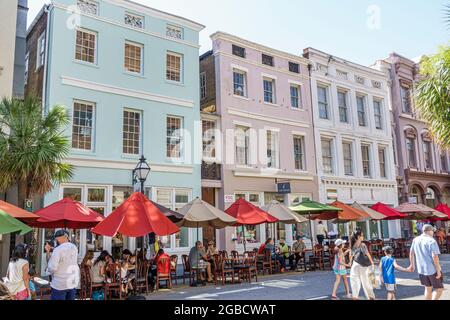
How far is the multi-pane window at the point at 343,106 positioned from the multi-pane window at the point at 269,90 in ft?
18.2

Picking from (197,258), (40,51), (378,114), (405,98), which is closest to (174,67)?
(40,51)

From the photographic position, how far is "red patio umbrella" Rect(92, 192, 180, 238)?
32.5 ft

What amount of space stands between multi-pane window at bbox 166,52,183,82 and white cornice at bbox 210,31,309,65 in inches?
106

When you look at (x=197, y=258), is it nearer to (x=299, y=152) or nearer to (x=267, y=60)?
(x=299, y=152)

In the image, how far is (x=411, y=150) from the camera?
29766 millimetres

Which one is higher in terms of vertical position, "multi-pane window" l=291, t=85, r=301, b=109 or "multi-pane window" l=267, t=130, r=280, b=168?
"multi-pane window" l=291, t=85, r=301, b=109

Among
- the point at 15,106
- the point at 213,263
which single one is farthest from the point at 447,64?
the point at 15,106

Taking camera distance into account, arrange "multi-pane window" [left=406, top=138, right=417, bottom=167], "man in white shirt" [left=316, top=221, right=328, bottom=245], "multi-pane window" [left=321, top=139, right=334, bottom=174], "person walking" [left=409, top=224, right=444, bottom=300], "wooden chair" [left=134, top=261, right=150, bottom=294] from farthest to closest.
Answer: "multi-pane window" [left=406, top=138, right=417, bottom=167], "multi-pane window" [left=321, top=139, right=334, bottom=174], "man in white shirt" [left=316, top=221, right=328, bottom=245], "wooden chair" [left=134, top=261, right=150, bottom=294], "person walking" [left=409, top=224, right=444, bottom=300]

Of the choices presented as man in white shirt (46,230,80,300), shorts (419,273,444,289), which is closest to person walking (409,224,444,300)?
shorts (419,273,444,289)

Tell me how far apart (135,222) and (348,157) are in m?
18.8

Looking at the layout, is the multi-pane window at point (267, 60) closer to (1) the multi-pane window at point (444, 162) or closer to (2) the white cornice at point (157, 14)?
(2) the white cornice at point (157, 14)

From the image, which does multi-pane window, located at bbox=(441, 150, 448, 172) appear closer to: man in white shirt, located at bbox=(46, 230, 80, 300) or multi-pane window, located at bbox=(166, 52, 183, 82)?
multi-pane window, located at bbox=(166, 52, 183, 82)

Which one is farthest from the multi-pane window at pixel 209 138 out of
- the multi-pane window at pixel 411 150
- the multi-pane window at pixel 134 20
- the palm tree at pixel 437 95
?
the multi-pane window at pixel 411 150
